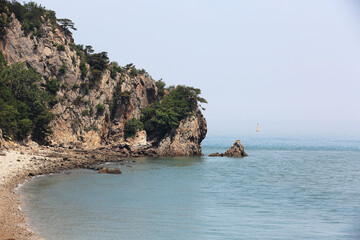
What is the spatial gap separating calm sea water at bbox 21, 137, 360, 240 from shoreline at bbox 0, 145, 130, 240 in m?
0.92

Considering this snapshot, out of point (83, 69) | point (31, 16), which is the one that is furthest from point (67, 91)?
point (31, 16)

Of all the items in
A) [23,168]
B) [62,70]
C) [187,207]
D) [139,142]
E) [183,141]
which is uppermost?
[62,70]

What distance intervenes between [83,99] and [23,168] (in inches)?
1445

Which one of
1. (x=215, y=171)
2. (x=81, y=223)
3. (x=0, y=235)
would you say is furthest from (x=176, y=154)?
(x=0, y=235)

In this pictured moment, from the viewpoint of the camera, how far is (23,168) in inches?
1459

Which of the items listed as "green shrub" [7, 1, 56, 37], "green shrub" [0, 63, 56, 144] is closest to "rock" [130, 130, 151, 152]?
"green shrub" [0, 63, 56, 144]

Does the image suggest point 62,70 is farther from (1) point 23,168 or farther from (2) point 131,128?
A: (1) point 23,168

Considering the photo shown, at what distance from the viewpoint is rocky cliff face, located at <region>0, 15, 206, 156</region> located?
214 ft

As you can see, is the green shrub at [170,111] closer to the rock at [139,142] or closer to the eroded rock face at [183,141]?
the eroded rock face at [183,141]

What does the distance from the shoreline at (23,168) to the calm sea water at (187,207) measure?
3.01 feet

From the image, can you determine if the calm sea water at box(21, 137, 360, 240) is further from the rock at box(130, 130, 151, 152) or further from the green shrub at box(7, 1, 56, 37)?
the green shrub at box(7, 1, 56, 37)

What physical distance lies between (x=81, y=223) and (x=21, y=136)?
39.0 meters

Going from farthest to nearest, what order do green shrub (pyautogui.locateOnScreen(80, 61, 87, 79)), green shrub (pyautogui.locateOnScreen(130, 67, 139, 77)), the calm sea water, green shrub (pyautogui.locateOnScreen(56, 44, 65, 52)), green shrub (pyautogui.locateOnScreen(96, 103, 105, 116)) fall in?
green shrub (pyautogui.locateOnScreen(130, 67, 139, 77))
green shrub (pyautogui.locateOnScreen(80, 61, 87, 79))
green shrub (pyautogui.locateOnScreen(96, 103, 105, 116))
green shrub (pyautogui.locateOnScreen(56, 44, 65, 52))
the calm sea water

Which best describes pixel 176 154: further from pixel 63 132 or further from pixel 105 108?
pixel 63 132
